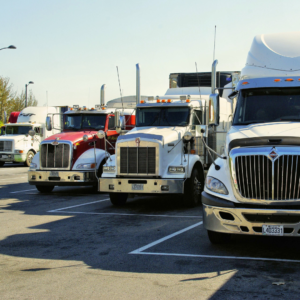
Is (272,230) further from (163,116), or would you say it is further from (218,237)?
(163,116)

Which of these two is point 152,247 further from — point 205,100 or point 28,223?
point 205,100

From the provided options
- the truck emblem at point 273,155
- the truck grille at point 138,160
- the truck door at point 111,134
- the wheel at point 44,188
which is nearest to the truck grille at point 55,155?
the wheel at point 44,188

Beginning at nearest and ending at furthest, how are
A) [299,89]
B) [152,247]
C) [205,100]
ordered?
[152,247], [299,89], [205,100]

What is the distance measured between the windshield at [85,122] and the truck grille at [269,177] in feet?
33.1

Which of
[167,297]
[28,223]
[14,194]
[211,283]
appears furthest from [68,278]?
[14,194]

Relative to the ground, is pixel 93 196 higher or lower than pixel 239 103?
lower

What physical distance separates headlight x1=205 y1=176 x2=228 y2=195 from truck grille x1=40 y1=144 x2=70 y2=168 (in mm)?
8291

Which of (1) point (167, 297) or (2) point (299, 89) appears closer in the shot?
(1) point (167, 297)

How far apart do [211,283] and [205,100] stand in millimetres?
8848

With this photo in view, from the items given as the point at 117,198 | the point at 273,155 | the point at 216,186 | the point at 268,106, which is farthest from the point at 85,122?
the point at 273,155

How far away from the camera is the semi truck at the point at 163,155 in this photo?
1154 cm

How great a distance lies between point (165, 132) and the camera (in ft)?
39.9

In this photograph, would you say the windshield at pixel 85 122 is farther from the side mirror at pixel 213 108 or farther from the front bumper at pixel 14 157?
the front bumper at pixel 14 157

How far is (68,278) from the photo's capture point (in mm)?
5875
